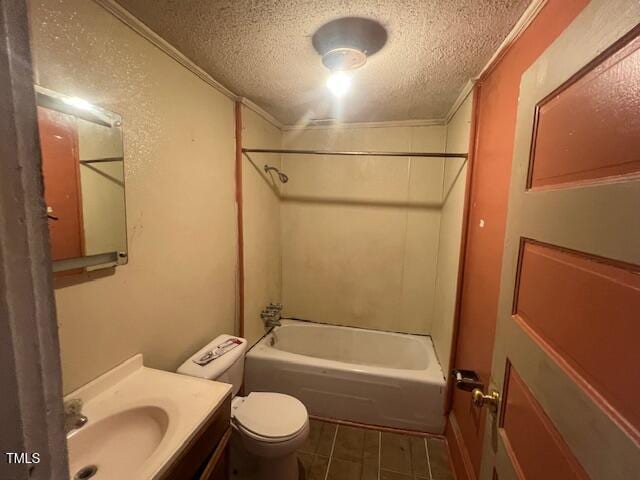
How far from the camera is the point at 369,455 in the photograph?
6.01 feet

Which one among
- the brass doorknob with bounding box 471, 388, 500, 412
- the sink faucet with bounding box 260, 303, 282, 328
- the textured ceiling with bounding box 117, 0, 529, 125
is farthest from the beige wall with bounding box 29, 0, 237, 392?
the brass doorknob with bounding box 471, 388, 500, 412

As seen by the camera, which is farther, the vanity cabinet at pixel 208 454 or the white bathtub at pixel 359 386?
the white bathtub at pixel 359 386

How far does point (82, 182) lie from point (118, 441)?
0.94m

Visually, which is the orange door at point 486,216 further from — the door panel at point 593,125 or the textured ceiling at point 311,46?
the door panel at point 593,125

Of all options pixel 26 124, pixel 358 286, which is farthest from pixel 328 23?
pixel 358 286

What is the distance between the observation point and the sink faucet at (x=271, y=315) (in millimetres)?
2508

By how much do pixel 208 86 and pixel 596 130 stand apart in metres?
1.77

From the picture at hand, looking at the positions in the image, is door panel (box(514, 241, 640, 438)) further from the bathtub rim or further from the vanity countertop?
the bathtub rim

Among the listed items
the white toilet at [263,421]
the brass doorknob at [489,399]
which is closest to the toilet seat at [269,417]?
the white toilet at [263,421]

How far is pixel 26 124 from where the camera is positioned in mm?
317

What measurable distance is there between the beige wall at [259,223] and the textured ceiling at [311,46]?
382 mm

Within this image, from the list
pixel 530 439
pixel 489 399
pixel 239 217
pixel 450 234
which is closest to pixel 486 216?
pixel 450 234

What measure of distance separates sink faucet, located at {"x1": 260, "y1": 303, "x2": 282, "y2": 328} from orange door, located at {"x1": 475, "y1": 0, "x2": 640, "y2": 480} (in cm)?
194

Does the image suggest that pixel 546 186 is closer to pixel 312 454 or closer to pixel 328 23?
pixel 328 23
